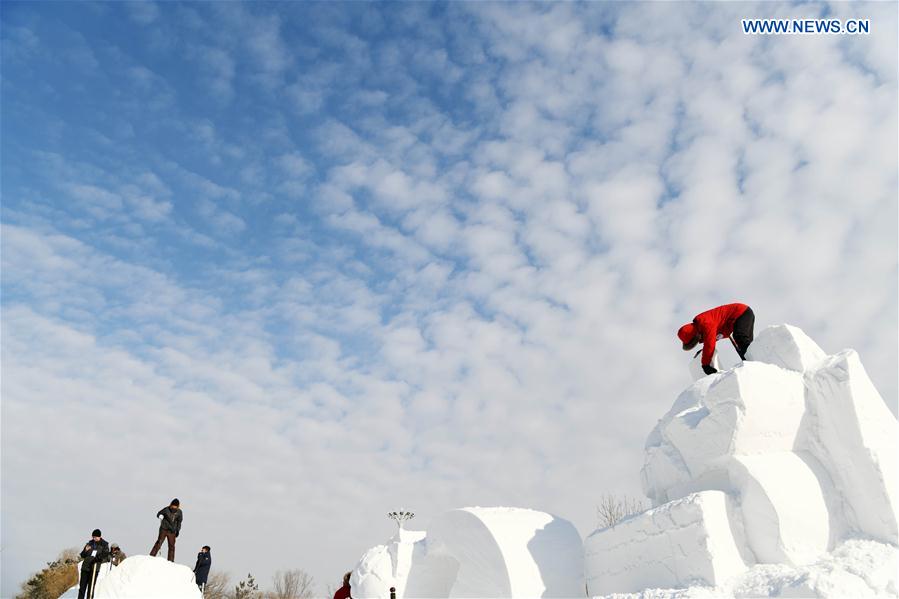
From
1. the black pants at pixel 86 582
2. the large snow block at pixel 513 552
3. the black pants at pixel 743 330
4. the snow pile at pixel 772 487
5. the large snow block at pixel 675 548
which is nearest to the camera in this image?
the snow pile at pixel 772 487

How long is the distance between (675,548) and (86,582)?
9475 millimetres

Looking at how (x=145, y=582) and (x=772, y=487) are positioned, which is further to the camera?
(x=145, y=582)

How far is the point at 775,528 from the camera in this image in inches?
298

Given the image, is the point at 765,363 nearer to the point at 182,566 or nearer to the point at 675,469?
the point at 675,469

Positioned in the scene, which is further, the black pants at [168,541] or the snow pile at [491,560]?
the black pants at [168,541]

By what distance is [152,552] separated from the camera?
1191cm

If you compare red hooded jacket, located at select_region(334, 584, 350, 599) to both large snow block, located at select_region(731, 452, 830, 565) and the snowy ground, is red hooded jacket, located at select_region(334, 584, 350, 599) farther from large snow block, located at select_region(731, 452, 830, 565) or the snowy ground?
large snow block, located at select_region(731, 452, 830, 565)

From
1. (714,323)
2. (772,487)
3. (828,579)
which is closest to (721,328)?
(714,323)

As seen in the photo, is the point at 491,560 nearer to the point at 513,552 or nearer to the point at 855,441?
the point at 513,552

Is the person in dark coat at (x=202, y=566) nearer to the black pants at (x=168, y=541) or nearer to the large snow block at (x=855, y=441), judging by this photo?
the black pants at (x=168, y=541)

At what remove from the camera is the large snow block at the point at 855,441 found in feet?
24.4

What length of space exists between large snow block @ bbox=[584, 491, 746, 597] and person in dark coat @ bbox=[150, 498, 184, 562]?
7759 mm

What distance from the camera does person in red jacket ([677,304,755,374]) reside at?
9656 mm

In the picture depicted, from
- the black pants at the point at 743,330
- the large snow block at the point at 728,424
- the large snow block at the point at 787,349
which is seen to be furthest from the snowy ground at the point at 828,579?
the black pants at the point at 743,330
